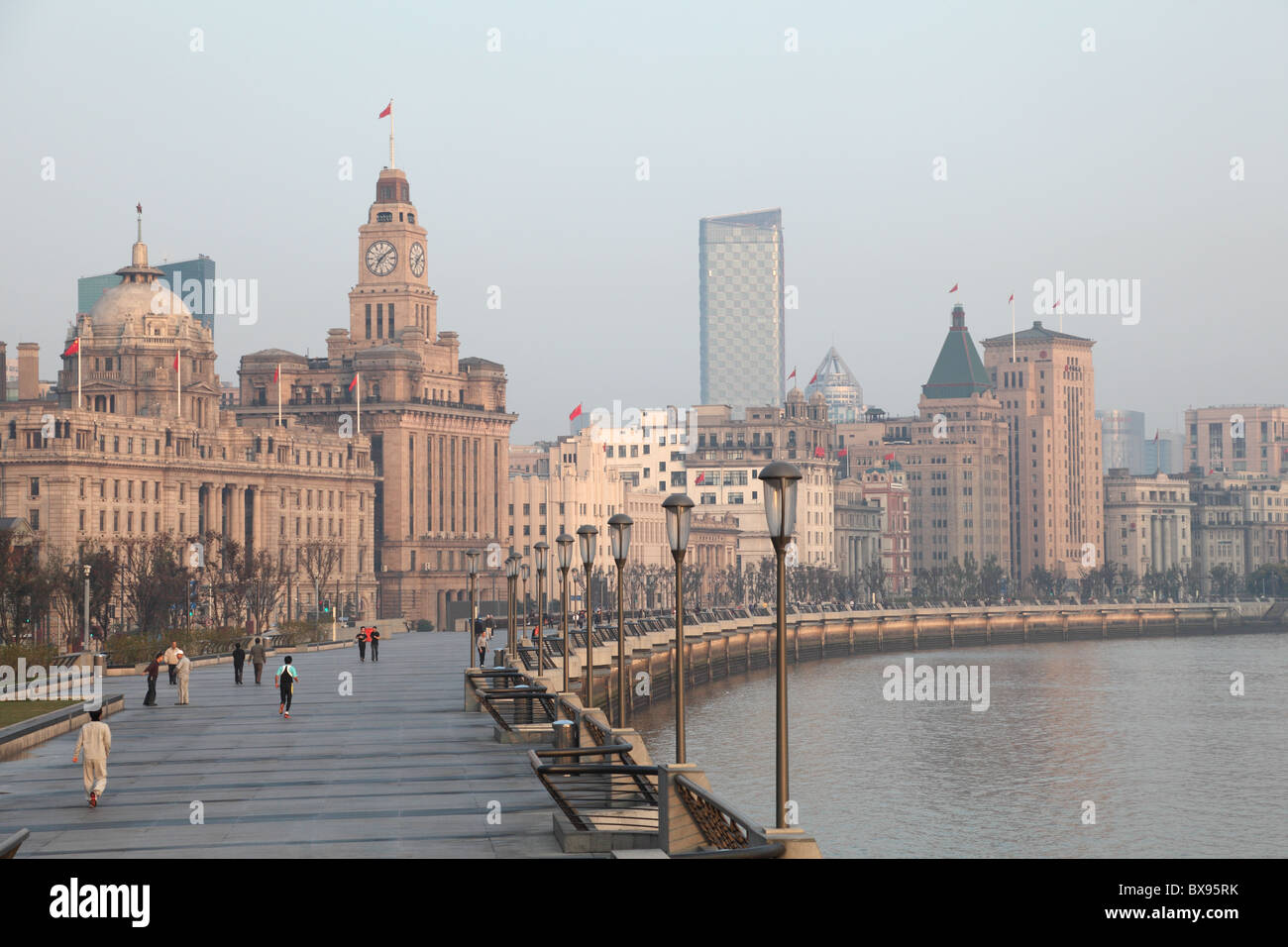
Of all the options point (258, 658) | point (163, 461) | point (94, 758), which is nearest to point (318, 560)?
point (163, 461)

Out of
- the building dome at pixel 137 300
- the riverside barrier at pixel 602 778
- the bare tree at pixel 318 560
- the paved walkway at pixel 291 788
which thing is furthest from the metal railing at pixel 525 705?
the building dome at pixel 137 300

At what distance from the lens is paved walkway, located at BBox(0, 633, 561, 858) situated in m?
25.2

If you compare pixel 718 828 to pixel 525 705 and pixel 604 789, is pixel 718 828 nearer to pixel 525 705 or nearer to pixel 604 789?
pixel 604 789

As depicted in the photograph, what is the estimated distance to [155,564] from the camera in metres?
115

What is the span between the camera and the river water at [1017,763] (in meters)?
54.5

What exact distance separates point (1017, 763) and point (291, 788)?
48.1m

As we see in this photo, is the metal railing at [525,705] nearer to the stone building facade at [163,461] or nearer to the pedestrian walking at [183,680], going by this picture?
the pedestrian walking at [183,680]

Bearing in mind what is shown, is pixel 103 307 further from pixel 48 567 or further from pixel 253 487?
pixel 48 567

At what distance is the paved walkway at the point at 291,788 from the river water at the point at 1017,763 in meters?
11.6

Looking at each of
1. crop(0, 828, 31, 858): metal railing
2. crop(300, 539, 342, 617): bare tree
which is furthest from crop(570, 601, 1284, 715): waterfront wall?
crop(0, 828, 31, 858): metal railing

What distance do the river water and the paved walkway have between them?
11551 millimetres

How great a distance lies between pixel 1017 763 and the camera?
74.1 m

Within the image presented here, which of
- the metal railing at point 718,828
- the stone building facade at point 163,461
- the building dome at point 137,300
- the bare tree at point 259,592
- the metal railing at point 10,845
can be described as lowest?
the bare tree at point 259,592
